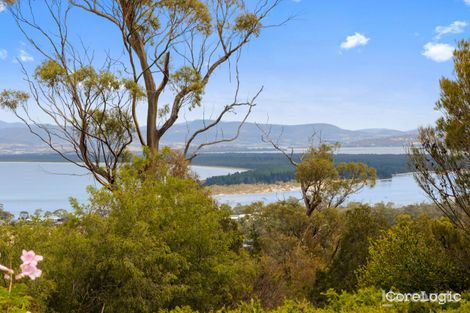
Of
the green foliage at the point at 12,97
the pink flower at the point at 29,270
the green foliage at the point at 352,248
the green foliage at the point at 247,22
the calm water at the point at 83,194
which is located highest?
the green foliage at the point at 247,22

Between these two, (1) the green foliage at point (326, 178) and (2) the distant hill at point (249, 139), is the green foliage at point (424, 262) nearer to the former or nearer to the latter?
(1) the green foliage at point (326, 178)

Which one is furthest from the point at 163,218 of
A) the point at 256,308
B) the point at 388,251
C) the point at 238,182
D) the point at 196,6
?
the point at 238,182

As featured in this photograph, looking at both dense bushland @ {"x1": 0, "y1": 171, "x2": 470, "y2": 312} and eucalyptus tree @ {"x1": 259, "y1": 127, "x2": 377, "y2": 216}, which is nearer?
dense bushland @ {"x1": 0, "y1": 171, "x2": 470, "y2": 312}

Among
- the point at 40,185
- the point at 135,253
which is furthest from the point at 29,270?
the point at 40,185

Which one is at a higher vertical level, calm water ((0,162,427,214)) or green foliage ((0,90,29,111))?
green foliage ((0,90,29,111))

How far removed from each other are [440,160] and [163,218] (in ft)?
17.4

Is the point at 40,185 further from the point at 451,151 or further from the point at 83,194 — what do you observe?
the point at 451,151

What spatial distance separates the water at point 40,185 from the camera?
5008 cm

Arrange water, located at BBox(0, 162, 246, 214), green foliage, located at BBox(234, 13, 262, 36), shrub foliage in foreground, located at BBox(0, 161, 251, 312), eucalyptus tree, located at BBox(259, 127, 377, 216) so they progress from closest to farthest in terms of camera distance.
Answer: shrub foliage in foreground, located at BBox(0, 161, 251, 312) → green foliage, located at BBox(234, 13, 262, 36) → eucalyptus tree, located at BBox(259, 127, 377, 216) → water, located at BBox(0, 162, 246, 214)

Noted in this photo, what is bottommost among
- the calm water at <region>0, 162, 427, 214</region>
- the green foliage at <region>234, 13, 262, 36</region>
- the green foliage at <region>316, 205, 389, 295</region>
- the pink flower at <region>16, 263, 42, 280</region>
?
the calm water at <region>0, 162, 427, 214</region>

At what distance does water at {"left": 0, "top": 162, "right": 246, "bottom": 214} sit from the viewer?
164 feet

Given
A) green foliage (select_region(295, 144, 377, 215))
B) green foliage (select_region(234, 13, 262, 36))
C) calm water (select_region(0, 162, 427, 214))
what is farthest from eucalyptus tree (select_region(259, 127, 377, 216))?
calm water (select_region(0, 162, 427, 214))

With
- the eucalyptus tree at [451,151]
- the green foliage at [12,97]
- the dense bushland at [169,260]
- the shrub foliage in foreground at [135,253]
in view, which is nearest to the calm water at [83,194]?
the green foliage at [12,97]

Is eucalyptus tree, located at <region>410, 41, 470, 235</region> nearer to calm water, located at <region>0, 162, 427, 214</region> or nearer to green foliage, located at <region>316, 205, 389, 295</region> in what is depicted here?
green foliage, located at <region>316, 205, 389, 295</region>
